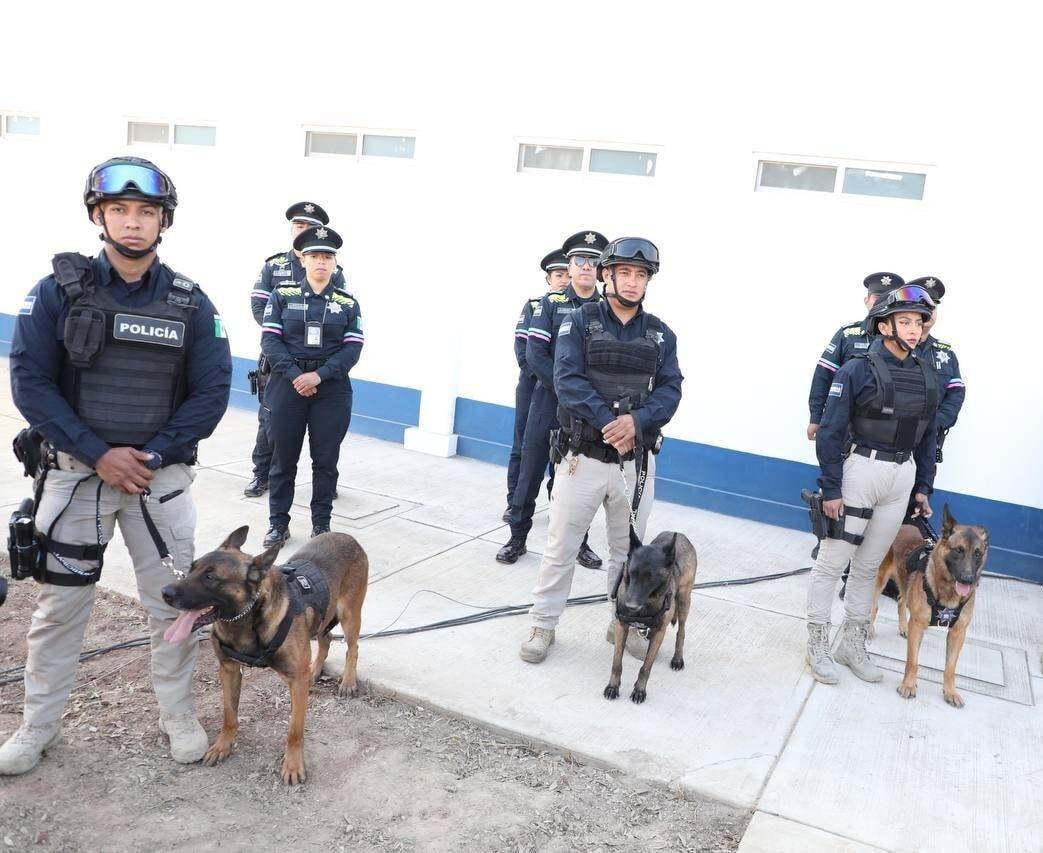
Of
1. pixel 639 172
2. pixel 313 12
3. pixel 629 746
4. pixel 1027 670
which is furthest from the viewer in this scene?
pixel 313 12

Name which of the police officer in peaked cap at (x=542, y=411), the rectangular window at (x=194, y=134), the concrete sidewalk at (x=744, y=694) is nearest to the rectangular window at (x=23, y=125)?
the rectangular window at (x=194, y=134)

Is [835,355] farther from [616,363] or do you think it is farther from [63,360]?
[63,360]

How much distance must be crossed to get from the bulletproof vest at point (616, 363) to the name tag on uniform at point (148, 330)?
198 cm

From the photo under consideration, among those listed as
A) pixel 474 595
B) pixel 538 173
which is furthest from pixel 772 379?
pixel 474 595

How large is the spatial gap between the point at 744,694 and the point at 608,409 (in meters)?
1.59

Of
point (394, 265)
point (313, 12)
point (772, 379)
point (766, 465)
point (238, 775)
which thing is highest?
point (313, 12)

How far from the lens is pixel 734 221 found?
23.7 feet

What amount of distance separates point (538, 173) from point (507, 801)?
19.9 ft

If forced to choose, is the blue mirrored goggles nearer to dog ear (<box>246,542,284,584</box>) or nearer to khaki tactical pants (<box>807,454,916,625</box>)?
dog ear (<box>246,542,284,584</box>)

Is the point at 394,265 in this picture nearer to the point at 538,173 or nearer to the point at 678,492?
the point at 538,173

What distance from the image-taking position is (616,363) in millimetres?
4289

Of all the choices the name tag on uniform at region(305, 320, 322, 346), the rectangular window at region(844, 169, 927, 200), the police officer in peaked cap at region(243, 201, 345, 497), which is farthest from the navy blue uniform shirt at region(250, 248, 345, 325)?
the rectangular window at region(844, 169, 927, 200)

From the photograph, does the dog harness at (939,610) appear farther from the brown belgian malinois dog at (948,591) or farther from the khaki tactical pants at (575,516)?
the khaki tactical pants at (575,516)

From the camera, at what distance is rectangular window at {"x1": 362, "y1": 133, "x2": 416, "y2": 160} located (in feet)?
28.3
